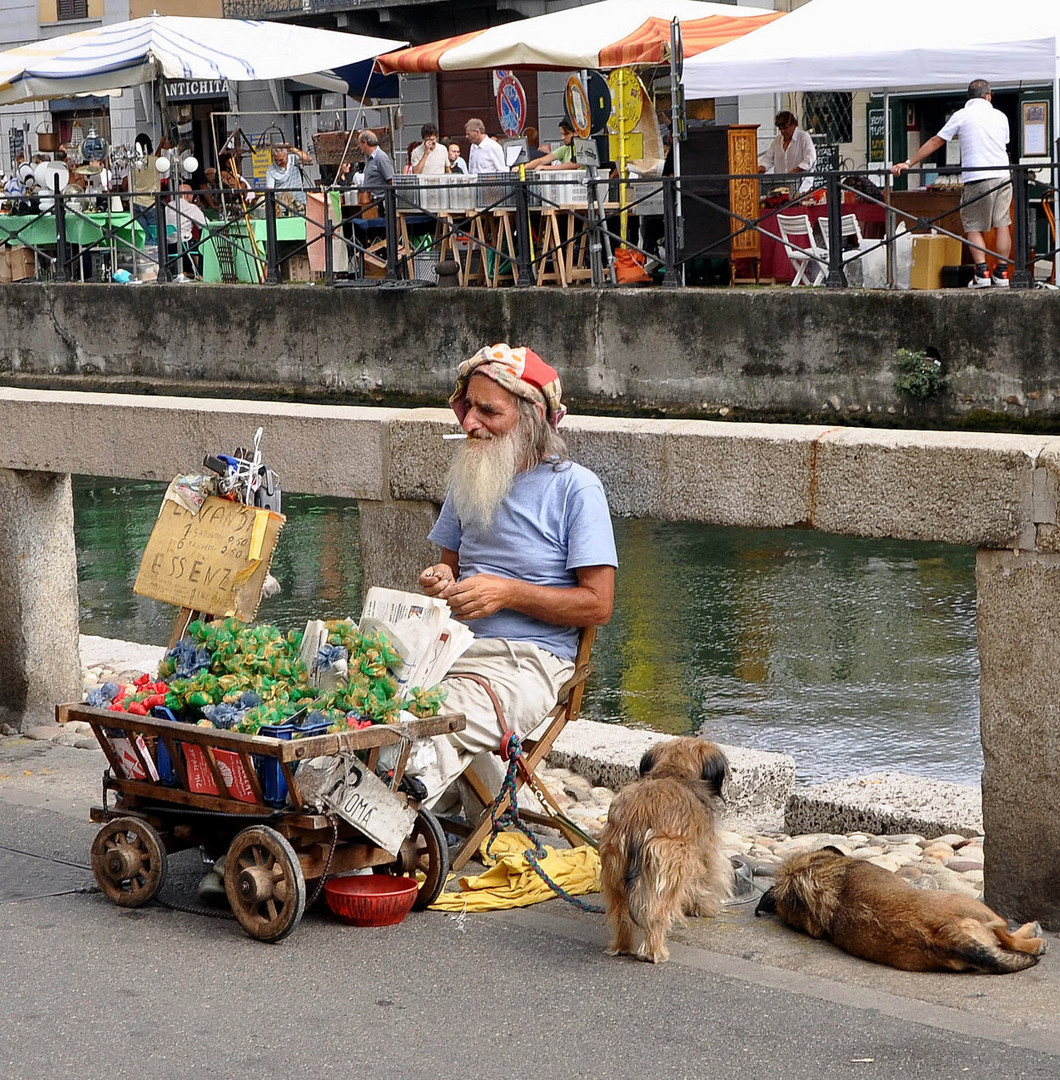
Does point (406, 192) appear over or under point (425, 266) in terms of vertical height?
over

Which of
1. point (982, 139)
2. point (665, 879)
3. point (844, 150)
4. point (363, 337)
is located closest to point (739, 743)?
point (665, 879)

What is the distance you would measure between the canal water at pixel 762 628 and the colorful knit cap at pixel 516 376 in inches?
116

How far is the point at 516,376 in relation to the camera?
4.65m

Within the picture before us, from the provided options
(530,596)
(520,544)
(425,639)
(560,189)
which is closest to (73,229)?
(560,189)

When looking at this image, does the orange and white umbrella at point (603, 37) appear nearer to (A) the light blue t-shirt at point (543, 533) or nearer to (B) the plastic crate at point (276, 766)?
(A) the light blue t-shirt at point (543, 533)

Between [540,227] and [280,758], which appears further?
[540,227]

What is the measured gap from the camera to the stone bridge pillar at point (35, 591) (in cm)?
640

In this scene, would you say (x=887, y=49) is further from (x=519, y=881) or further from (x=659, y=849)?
(x=659, y=849)

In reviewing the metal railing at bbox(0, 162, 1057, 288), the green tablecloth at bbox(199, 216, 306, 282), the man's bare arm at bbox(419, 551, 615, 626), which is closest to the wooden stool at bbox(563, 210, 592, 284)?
the metal railing at bbox(0, 162, 1057, 288)

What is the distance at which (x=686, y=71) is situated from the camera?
14258 mm

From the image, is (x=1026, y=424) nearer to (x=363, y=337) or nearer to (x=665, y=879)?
(x=363, y=337)

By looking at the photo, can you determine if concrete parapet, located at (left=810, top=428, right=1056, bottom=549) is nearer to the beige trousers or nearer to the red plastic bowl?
the beige trousers

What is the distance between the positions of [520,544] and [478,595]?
0.26 meters

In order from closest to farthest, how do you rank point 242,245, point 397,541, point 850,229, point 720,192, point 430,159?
point 397,541 → point 850,229 → point 720,192 → point 430,159 → point 242,245
